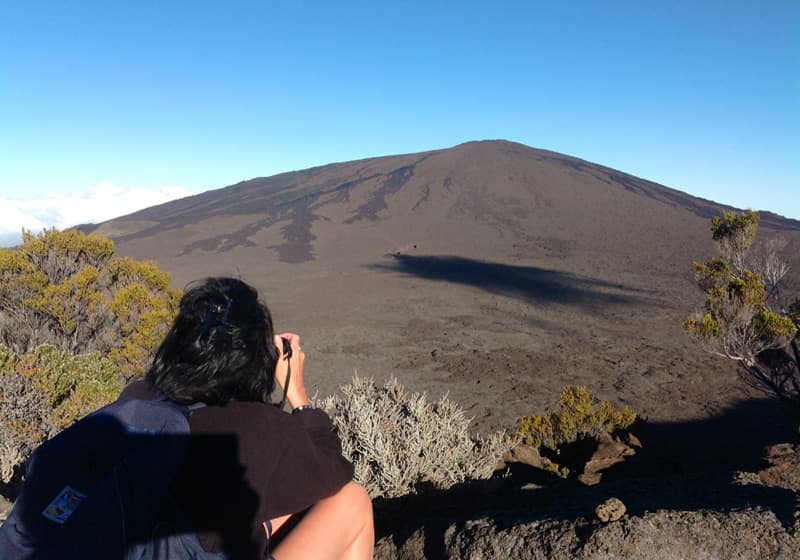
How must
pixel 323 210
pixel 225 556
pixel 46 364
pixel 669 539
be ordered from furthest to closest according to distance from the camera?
pixel 323 210 → pixel 46 364 → pixel 669 539 → pixel 225 556

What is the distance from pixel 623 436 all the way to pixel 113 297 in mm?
5759

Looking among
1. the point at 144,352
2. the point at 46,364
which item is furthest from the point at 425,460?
the point at 144,352

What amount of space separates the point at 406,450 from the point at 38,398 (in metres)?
2.54

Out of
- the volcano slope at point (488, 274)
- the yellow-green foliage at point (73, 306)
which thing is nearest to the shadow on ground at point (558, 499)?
the volcano slope at point (488, 274)

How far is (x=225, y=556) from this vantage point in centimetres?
112

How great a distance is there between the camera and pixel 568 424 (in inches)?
183

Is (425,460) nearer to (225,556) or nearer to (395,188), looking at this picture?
(225,556)

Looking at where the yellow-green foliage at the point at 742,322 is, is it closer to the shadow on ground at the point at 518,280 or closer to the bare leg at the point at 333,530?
the bare leg at the point at 333,530

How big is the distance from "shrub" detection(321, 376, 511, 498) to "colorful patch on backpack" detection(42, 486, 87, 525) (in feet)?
6.30

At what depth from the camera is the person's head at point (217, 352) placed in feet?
4.00

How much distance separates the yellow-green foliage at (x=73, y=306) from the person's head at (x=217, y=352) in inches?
192

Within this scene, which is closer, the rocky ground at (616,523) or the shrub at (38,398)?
the rocky ground at (616,523)

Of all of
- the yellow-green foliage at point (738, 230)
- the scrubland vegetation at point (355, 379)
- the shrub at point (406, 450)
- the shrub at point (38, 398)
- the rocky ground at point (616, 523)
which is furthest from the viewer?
the yellow-green foliage at point (738, 230)

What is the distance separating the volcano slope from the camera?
825 centimetres
